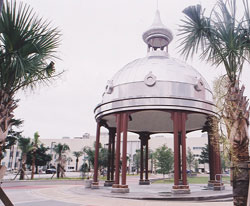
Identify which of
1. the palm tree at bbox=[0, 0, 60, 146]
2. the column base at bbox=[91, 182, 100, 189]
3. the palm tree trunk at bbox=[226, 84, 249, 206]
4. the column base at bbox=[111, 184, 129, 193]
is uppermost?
the palm tree at bbox=[0, 0, 60, 146]

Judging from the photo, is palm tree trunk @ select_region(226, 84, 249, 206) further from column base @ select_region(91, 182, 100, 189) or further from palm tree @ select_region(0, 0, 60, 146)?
column base @ select_region(91, 182, 100, 189)

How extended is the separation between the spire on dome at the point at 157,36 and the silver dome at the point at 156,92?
347cm

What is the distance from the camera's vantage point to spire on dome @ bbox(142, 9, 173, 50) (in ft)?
89.0

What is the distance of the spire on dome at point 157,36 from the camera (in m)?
27.1

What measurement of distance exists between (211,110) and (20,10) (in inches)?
732

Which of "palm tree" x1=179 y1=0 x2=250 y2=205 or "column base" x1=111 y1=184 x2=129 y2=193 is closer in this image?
"palm tree" x1=179 y1=0 x2=250 y2=205

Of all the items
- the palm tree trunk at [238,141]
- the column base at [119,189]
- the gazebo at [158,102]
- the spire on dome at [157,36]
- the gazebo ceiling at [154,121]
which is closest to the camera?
the palm tree trunk at [238,141]

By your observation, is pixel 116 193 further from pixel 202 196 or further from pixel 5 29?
pixel 5 29

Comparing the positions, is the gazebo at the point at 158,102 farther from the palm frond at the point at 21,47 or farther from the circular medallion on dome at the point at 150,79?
the palm frond at the point at 21,47

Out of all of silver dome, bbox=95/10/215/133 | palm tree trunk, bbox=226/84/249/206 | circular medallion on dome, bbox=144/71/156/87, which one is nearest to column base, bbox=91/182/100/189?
silver dome, bbox=95/10/215/133

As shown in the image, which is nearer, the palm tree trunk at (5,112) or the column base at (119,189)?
the palm tree trunk at (5,112)

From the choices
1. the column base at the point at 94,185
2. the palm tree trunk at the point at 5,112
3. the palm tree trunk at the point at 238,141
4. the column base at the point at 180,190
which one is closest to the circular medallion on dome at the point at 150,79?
the column base at the point at 180,190

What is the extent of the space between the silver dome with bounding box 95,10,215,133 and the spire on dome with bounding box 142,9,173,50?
11.4 feet

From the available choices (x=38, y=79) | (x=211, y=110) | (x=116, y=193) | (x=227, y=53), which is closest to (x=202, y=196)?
(x=116, y=193)
